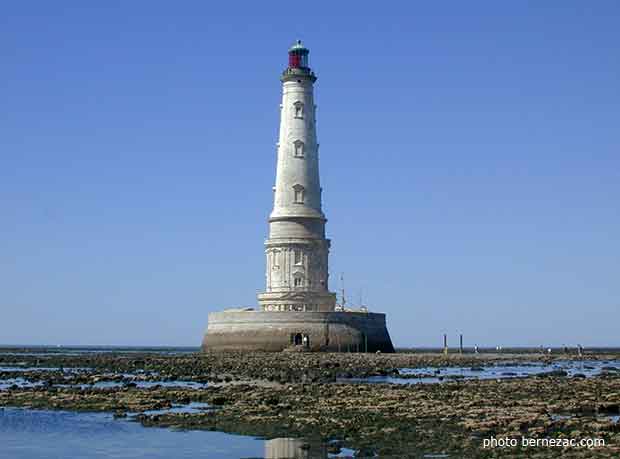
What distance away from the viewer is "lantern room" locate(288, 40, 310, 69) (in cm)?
7769

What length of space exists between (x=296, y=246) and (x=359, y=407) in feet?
149

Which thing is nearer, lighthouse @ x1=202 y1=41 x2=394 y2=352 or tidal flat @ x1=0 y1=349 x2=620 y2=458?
tidal flat @ x1=0 y1=349 x2=620 y2=458

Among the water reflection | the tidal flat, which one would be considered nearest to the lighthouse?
the tidal flat

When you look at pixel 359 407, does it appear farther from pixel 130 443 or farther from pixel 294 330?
pixel 294 330

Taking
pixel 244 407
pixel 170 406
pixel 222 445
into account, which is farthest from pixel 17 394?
pixel 222 445

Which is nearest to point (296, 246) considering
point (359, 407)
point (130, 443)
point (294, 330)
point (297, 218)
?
point (297, 218)

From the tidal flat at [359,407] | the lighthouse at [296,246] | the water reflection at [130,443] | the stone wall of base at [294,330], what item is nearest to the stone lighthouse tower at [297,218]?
the lighthouse at [296,246]

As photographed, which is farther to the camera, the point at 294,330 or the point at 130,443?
the point at 294,330

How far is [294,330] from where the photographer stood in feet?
230

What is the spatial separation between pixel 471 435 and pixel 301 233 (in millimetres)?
51820

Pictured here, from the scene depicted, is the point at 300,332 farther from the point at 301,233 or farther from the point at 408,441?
the point at 408,441

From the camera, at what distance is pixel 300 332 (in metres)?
70.1

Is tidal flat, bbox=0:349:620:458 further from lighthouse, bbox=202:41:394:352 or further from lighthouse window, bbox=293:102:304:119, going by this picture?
lighthouse window, bbox=293:102:304:119

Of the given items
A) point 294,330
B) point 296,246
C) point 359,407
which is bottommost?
point 359,407
